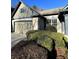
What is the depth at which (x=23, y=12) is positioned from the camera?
1556mm

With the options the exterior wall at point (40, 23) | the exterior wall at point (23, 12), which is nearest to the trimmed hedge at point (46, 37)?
the exterior wall at point (40, 23)

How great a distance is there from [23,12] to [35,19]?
12 cm

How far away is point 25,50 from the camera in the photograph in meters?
1.52

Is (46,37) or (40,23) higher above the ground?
(40,23)

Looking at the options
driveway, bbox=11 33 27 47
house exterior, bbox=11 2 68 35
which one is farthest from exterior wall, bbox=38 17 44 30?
driveway, bbox=11 33 27 47

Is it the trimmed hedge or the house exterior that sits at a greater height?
the house exterior

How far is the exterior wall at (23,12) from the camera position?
153 centimetres

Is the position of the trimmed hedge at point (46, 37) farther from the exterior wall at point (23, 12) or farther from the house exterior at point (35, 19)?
the exterior wall at point (23, 12)

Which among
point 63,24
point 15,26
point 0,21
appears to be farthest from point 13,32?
point 63,24

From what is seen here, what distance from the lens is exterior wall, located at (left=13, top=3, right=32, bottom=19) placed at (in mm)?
1532

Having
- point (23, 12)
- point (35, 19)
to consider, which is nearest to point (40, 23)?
point (35, 19)

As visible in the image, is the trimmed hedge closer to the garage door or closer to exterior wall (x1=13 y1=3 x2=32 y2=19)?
the garage door

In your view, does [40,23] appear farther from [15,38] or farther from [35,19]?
[15,38]

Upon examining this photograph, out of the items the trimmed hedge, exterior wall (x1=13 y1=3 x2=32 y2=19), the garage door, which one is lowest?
the trimmed hedge
